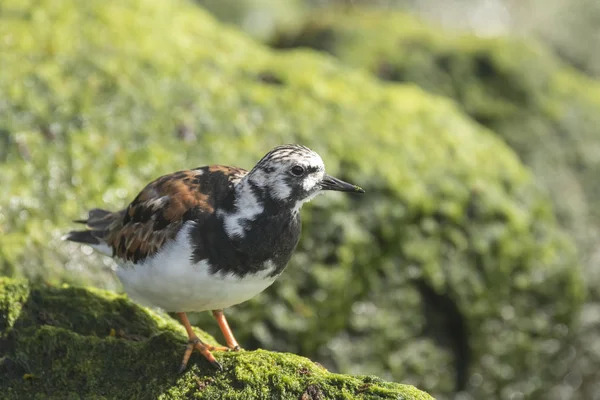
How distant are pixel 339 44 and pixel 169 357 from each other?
7.00 metres

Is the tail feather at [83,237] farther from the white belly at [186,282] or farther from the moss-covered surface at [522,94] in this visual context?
the moss-covered surface at [522,94]

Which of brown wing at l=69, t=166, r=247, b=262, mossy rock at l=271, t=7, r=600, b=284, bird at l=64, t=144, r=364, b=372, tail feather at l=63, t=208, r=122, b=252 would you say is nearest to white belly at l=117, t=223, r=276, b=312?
bird at l=64, t=144, r=364, b=372

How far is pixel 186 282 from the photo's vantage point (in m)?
4.35

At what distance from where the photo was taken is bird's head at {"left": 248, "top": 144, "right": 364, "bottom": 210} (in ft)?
14.7

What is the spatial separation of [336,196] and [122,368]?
121 inches

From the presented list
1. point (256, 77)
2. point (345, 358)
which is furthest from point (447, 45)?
point (345, 358)

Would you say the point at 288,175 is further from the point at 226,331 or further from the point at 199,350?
the point at 226,331

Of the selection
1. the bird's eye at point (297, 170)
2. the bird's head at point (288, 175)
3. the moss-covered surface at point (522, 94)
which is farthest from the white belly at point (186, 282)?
the moss-covered surface at point (522, 94)

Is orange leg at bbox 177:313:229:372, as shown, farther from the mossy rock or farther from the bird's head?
the mossy rock

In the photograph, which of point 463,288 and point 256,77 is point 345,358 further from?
point 256,77

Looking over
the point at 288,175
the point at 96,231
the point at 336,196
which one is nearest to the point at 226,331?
the point at 96,231

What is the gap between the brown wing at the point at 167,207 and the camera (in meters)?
4.59

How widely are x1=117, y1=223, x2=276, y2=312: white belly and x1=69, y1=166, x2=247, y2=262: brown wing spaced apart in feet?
0.38

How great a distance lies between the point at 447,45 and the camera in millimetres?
10398
